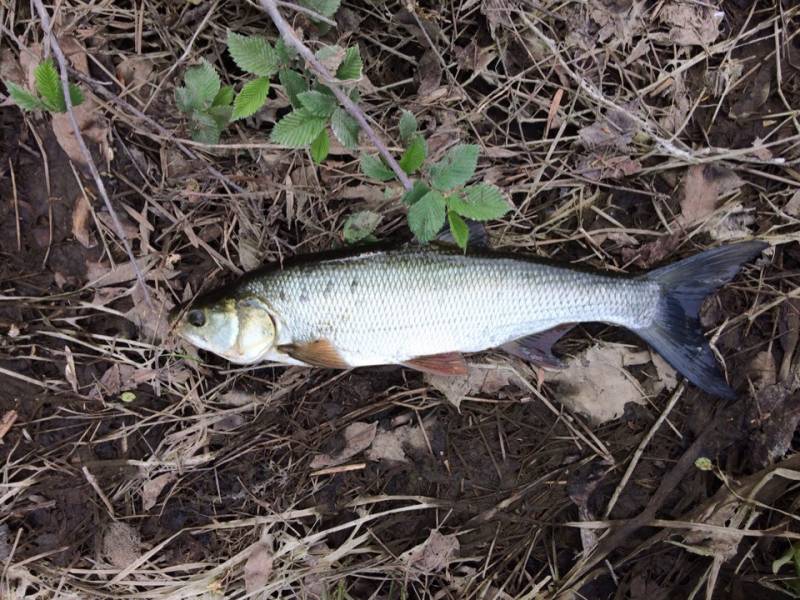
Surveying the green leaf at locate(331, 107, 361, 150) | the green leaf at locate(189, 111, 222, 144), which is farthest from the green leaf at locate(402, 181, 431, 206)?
the green leaf at locate(189, 111, 222, 144)

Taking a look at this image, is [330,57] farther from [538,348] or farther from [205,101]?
[538,348]

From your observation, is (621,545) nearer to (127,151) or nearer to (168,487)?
(168,487)

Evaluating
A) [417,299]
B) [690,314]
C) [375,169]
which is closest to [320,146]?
[375,169]

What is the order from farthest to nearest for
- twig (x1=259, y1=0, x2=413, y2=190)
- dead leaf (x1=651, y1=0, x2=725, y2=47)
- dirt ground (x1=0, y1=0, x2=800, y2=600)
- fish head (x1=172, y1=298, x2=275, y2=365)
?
1. dead leaf (x1=651, y1=0, x2=725, y2=47)
2. dirt ground (x1=0, y1=0, x2=800, y2=600)
3. fish head (x1=172, y1=298, x2=275, y2=365)
4. twig (x1=259, y1=0, x2=413, y2=190)

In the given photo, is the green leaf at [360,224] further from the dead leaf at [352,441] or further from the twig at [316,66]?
the dead leaf at [352,441]

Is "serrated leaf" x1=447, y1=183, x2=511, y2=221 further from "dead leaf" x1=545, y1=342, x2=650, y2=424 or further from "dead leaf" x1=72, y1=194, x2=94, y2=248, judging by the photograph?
"dead leaf" x1=72, y1=194, x2=94, y2=248

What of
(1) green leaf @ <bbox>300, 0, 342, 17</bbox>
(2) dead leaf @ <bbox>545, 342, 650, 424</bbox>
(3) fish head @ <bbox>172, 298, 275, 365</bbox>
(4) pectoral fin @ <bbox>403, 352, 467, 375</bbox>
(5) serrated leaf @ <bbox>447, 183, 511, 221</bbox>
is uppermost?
(1) green leaf @ <bbox>300, 0, 342, 17</bbox>

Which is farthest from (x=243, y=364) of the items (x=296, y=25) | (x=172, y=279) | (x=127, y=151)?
(x=296, y=25)

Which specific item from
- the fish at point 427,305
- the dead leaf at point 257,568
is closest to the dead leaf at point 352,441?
the fish at point 427,305
